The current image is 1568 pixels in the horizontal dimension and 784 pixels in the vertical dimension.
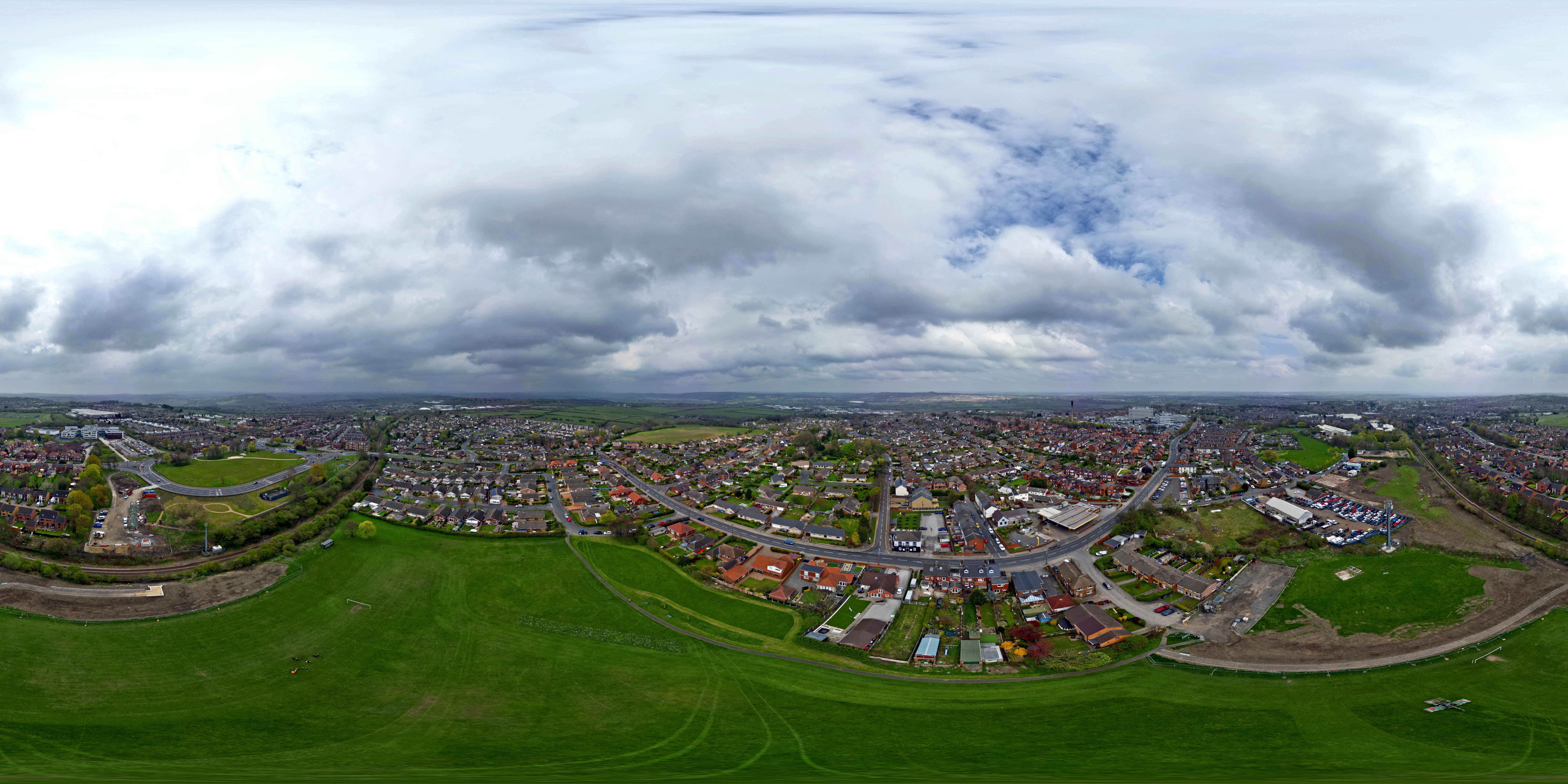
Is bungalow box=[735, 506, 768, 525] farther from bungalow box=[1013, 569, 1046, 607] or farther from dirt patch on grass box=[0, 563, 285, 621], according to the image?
dirt patch on grass box=[0, 563, 285, 621]

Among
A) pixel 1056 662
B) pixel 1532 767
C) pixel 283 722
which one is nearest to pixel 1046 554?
pixel 1056 662

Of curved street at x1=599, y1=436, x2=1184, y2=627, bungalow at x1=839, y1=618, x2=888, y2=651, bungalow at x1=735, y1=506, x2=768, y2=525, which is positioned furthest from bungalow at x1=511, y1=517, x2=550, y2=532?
bungalow at x1=839, y1=618, x2=888, y2=651

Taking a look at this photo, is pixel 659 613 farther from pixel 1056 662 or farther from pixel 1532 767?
pixel 1532 767

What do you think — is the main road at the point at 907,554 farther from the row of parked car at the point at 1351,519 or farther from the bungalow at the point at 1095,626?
the row of parked car at the point at 1351,519

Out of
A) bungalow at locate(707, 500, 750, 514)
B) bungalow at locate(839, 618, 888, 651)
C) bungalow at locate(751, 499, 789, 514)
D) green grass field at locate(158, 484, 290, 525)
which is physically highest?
green grass field at locate(158, 484, 290, 525)

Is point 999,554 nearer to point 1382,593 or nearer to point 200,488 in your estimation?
point 1382,593

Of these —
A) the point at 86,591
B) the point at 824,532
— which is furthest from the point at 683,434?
the point at 86,591
